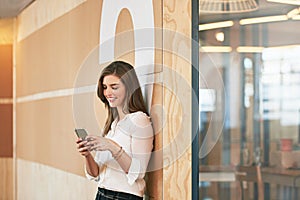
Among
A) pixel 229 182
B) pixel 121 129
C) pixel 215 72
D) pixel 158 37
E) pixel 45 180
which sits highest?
pixel 158 37

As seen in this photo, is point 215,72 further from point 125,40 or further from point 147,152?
point 125,40

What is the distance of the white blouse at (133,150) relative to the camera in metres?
3.32

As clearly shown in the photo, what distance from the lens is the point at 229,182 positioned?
9.27 feet

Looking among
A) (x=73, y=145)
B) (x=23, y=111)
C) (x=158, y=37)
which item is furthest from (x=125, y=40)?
(x=23, y=111)

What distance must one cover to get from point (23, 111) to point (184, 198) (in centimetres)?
458

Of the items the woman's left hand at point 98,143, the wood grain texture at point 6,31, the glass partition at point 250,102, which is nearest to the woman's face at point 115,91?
the woman's left hand at point 98,143

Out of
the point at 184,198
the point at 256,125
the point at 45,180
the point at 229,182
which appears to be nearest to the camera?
the point at 256,125

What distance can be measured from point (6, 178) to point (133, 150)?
5.00 metres

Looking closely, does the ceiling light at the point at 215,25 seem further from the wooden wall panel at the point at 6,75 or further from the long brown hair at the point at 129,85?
the wooden wall panel at the point at 6,75

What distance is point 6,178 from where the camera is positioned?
7902mm

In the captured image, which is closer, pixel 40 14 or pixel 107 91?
pixel 107 91

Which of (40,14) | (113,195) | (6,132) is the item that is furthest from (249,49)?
(6,132)

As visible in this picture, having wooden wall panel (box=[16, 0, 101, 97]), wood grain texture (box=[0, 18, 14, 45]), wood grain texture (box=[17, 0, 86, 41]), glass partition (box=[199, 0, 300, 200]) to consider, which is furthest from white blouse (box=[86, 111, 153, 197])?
wood grain texture (box=[0, 18, 14, 45])

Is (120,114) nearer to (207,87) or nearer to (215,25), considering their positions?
(207,87)
